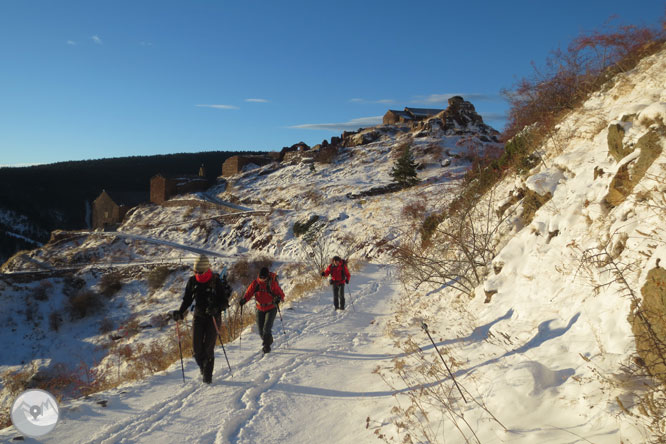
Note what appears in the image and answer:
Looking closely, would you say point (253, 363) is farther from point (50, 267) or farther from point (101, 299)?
point (50, 267)

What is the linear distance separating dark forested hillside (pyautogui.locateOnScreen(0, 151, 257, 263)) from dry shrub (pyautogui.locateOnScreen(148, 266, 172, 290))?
2387 inches

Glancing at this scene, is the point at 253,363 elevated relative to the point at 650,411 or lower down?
lower down

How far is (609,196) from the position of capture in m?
5.23

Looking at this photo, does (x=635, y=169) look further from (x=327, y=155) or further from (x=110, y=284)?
(x=327, y=155)

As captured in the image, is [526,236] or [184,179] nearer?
[526,236]

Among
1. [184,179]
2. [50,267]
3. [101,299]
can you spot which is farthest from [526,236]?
[184,179]

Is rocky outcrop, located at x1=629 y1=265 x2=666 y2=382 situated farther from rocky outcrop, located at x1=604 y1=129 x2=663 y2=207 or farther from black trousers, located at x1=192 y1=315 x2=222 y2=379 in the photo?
black trousers, located at x1=192 y1=315 x2=222 y2=379

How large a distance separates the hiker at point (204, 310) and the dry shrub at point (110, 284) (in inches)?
1063

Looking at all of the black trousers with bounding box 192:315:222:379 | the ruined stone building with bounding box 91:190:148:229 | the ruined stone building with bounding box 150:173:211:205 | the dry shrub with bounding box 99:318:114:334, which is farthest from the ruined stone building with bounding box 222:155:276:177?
the black trousers with bounding box 192:315:222:379

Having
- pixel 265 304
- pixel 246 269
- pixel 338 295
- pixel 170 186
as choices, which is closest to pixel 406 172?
pixel 246 269

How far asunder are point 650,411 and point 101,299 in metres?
31.8

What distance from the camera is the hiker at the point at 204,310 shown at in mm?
5320

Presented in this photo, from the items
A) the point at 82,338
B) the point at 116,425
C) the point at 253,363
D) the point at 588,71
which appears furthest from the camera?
the point at 82,338

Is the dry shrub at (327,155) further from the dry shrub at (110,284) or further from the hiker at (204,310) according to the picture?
the hiker at (204,310)
